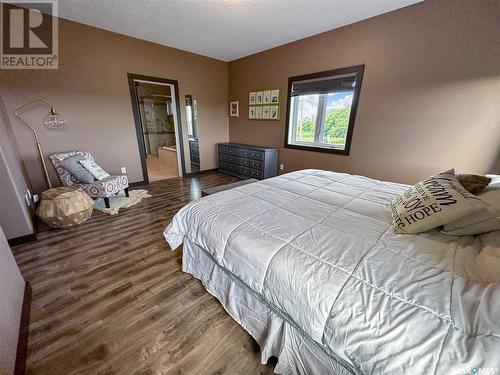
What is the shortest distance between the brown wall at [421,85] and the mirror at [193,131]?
2409 mm

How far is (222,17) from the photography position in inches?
107

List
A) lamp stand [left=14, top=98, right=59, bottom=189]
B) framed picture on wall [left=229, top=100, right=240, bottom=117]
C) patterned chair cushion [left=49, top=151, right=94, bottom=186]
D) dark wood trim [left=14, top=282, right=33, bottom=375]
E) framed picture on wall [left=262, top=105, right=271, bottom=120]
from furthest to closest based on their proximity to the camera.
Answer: framed picture on wall [left=229, top=100, right=240, bottom=117], framed picture on wall [left=262, top=105, right=271, bottom=120], patterned chair cushion [left=49, top=151, right=94, bottom=186], lamp stand [left=14, top=98, right=59, bottom=189], dark wood trim [left=14, top=282, right=33, bottom=375]

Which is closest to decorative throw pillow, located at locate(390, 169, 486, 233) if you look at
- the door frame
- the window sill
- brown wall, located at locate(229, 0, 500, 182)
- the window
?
brown wall, located at locate(229, 0, 500, 182)

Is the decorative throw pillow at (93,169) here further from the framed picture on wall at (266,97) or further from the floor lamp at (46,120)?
the framed picture on wall at (266,97)

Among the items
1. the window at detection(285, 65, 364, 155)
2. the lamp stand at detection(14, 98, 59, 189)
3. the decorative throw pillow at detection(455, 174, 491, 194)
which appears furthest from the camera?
the window at detection(285, 65, 364, 155)

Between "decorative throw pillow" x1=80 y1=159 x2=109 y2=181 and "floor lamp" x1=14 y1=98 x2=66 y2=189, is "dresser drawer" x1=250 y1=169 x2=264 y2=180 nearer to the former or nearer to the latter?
"decorative throw pillow" x1=80 y1=159 x2=109 y2=181

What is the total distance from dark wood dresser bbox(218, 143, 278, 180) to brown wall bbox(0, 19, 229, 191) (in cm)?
127

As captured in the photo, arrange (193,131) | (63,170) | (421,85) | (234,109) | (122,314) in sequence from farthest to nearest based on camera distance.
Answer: (234,109) < (193,131) < (63,170) < (421,85) < (122,314)

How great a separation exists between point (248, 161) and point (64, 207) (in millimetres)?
3015

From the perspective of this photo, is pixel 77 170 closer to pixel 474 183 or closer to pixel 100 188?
pixel 100 188

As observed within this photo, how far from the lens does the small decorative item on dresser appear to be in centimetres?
223

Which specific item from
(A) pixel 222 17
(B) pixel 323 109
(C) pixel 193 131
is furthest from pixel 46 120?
(B) pixel 323 109

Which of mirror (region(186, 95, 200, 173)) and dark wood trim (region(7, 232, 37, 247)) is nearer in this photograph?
dark wood trim (region(7, 232, 37, 247))

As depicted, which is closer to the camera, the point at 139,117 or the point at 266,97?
the point at 139,117
